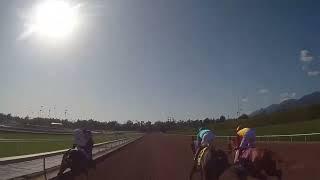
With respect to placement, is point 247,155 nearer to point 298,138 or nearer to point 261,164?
point 261,164

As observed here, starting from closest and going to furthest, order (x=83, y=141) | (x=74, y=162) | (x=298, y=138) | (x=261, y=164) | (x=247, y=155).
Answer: (x=261, y=164) < (x=247, y=155) < (x=74, y=162) < (x=83, y=141) < (x=298, y=138)

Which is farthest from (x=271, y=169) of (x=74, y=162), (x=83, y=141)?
(x=83, y=141)

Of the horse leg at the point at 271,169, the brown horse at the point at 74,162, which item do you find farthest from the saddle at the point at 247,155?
the brown horse at the point at 74,162

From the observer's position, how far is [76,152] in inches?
592

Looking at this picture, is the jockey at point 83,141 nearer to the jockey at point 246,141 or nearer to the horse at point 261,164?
the jockey at point 246,141

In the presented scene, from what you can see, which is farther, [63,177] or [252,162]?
[63,177]

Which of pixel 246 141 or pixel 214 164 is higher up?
pixel 246 141

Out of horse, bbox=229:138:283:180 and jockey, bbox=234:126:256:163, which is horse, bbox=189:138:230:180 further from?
jockey, bbox=234:126:256:163

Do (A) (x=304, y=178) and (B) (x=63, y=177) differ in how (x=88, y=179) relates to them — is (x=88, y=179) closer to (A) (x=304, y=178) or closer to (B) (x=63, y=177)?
(B) (x=63, y=177)

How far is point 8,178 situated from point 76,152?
84.9 inches

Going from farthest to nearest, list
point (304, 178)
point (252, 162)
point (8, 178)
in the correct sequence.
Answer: point (304, 178) → point (8, 178) → point (252, 162)

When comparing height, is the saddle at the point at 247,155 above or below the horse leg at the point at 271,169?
above

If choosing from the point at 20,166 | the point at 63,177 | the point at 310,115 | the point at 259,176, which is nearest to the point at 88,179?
the point at 63,177

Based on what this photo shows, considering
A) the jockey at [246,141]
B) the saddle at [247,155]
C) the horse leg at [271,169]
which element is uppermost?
the jockey at [246,141]
